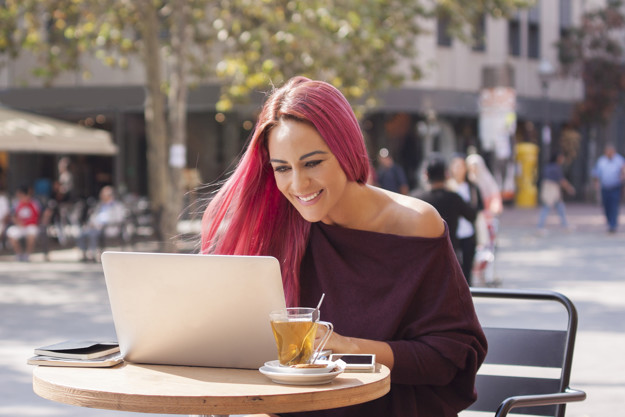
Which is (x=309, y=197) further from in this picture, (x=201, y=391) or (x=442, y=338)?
(x=201, y=391)

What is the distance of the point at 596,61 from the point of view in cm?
4000

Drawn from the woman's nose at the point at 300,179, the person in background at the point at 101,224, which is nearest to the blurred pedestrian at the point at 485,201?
the person in background at the point at 101,224

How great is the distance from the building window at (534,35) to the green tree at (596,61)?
88 cm

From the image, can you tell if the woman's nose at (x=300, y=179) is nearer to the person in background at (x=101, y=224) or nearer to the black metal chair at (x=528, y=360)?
the black metal chair at (x=528, y=360)

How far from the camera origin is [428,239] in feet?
10.3

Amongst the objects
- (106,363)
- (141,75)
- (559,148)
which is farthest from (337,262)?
(559,148)

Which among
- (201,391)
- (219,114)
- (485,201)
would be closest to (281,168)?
(201,391)

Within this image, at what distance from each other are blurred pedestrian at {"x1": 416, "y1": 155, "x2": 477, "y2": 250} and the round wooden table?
725 cm

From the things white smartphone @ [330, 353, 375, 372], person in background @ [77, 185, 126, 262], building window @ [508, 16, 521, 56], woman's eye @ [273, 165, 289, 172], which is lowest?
person in background @ [77, 185, 126, 262]

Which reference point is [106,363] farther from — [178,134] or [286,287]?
[178,134]

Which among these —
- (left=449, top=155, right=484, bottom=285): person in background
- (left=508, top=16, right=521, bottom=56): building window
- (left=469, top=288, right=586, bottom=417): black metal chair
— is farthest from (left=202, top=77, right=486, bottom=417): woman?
(left=508, top=16, right=521, bottom=56): building window

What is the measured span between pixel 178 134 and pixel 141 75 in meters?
14.6

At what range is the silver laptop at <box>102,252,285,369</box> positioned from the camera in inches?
107

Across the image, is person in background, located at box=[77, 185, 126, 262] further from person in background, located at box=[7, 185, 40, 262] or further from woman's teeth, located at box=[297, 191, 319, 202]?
woman's teeth, located at box=[297, 191, 319, 202]
